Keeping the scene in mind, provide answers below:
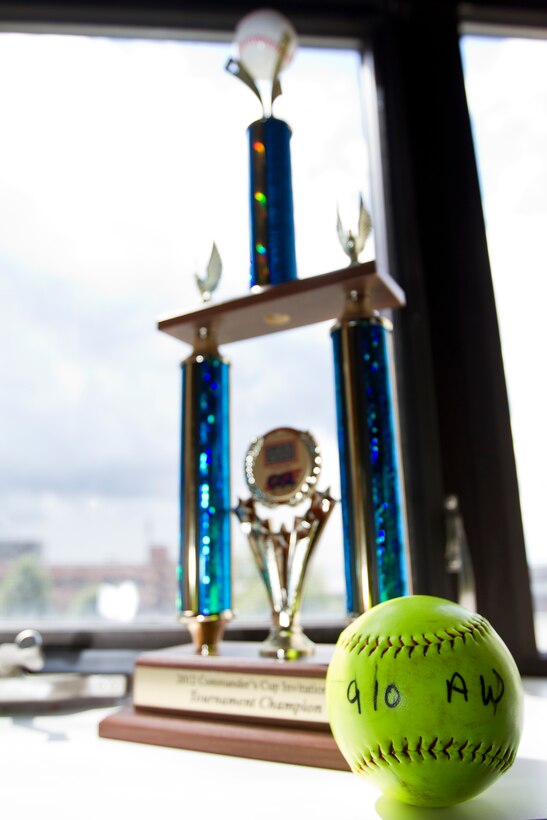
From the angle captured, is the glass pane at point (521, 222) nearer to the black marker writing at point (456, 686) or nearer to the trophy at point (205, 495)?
the trophy at point (205, 495)

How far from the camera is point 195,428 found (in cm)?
84

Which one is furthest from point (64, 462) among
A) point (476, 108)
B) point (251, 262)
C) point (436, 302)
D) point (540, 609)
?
point (476, 108)

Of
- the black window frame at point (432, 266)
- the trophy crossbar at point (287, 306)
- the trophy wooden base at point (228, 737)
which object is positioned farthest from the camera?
the black window frame at point (432, 266)

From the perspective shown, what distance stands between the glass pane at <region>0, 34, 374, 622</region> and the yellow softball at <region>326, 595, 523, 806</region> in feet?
2.01

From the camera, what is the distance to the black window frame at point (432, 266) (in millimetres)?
1093

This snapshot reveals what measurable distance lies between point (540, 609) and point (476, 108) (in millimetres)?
993

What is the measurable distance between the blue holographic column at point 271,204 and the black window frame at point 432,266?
1.28 feet

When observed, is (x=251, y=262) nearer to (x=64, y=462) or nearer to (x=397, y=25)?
(x=64, y=462)

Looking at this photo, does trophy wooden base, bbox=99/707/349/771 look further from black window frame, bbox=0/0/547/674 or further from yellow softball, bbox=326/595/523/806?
black window frame, bbox=0/0/547/674

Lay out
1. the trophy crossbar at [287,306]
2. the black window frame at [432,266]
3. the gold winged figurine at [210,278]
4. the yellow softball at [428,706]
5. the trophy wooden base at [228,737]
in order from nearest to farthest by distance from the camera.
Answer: the yellow softball at [428,706] → the trophy wooden base at [228,737] → the trophy crossbar at [287,306] → the gold winged figurine at [210,278] → the black window frame at [432,266]

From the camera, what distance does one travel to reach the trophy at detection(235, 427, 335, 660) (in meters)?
0.77

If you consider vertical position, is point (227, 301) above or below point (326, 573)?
above

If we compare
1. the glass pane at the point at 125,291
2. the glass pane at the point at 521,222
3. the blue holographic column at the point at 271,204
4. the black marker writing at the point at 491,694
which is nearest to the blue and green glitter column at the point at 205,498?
the blue holographic column at the point at 271,204

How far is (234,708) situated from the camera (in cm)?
69
